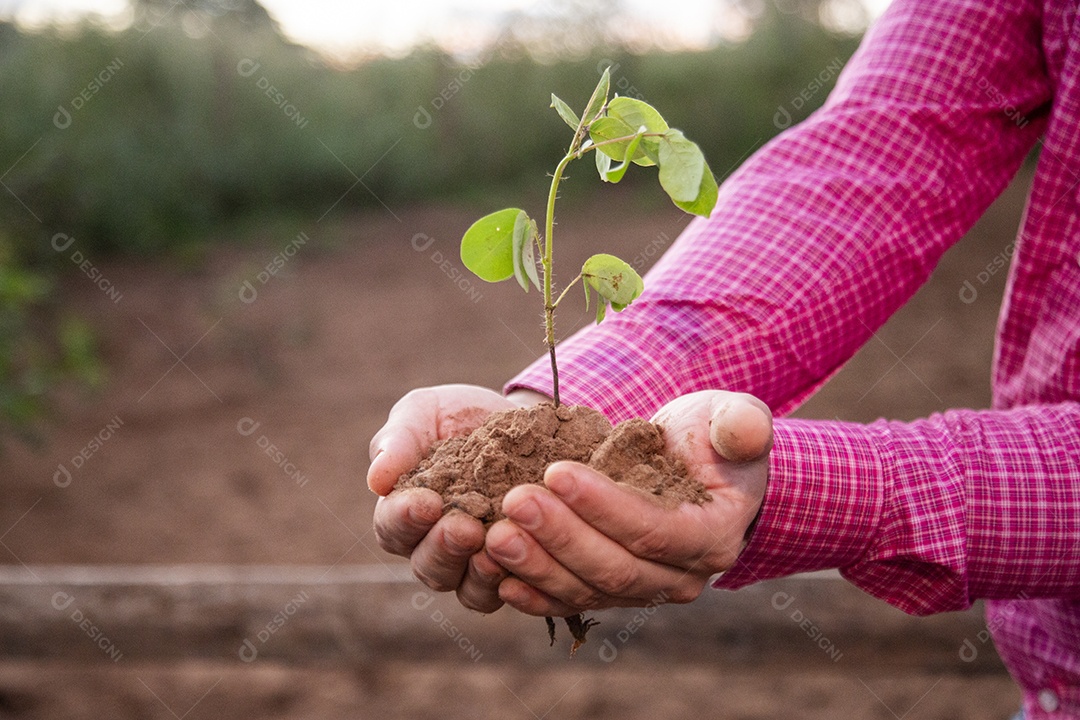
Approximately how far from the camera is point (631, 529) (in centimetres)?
104

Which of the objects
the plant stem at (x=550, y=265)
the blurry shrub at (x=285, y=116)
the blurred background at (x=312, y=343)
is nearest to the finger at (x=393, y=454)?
the plant stem at (x=550, y=265)

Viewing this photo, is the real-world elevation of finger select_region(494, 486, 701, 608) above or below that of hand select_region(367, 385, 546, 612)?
below

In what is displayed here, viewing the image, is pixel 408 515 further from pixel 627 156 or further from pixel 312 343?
pixel 312 343

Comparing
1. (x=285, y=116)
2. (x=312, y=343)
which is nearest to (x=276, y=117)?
(x=285, y=116)

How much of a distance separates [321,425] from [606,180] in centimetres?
439

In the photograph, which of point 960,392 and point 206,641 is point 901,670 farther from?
point 960,392

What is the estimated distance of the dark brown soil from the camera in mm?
1113

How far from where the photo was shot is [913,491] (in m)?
1.19

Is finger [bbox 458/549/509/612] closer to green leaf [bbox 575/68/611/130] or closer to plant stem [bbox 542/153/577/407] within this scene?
plant stem [bbox 542/153/577/407]

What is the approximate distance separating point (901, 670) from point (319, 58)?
6778 mm

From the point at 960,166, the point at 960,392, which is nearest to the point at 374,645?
the point at 960,166

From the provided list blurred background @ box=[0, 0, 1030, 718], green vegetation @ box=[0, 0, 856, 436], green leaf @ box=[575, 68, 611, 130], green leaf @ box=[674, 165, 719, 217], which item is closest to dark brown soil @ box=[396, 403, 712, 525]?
green leaf @ box=[674, 165, 719, 217]

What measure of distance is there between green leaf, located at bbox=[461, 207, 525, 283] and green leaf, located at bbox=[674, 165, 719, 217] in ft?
0.74

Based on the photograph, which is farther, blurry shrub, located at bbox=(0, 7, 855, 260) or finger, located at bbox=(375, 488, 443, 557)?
blurry shrub, located at bbox=(0, 7, 855, 260)
